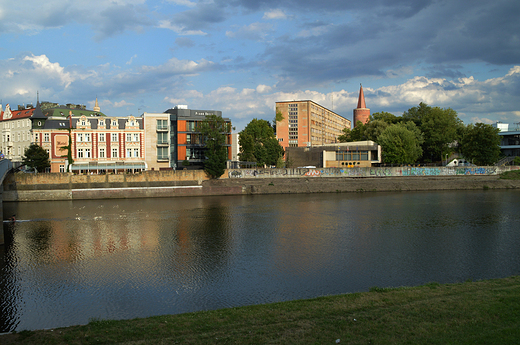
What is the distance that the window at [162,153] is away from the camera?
85.4 m

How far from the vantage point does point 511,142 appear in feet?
383

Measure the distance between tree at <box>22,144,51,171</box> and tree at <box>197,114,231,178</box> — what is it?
114ft

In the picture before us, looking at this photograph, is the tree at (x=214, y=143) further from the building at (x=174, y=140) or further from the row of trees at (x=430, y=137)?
the row of trees at (x=430, y=137)

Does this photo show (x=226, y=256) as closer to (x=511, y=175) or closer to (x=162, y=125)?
(x=162, y=125)

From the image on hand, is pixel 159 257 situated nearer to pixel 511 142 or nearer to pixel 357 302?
pixel 357 302

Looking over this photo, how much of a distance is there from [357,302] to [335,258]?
11.4 meters

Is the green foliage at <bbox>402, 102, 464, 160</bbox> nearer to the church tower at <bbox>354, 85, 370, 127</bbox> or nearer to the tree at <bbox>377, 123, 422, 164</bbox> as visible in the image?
the tree at <bbox>377, 123, 422, 164</bbox>

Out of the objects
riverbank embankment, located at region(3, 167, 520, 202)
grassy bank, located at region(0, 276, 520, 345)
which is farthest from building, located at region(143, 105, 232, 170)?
grassy bank, located at region(0, 276, 520, 345)

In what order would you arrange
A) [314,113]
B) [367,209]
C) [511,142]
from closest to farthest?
[367,209] → [511,142] → [314,113]

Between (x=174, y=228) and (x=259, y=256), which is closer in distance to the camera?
(x=259, y=256)

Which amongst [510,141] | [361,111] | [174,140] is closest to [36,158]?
[174,140]

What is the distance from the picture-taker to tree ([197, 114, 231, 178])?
7581 cm

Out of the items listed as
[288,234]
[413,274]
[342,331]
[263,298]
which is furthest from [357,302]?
[288,234]

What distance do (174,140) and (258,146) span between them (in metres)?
22.1
